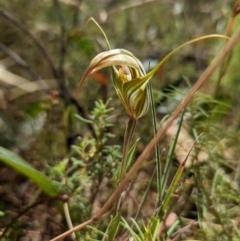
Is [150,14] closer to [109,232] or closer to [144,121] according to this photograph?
[144,121]

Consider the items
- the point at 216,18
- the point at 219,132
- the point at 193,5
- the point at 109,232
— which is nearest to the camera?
the point at 109,232

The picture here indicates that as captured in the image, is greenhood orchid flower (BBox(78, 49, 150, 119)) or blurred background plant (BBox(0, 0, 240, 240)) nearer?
greenhood orchid flower (BBox(78, 49, 150, 119))

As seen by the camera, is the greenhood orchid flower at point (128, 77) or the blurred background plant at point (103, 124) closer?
the greenhood orchid flower at point (128, 77)

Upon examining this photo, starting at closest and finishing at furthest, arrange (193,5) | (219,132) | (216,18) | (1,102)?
(219,132) < (1,102) < (216,18) < (193,5)

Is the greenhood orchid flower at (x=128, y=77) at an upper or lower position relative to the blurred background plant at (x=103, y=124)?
lower

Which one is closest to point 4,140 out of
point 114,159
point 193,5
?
point 114,159

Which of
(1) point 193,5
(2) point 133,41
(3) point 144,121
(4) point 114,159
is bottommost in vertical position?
(4) point 114,159
